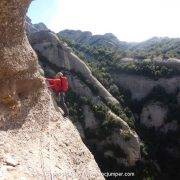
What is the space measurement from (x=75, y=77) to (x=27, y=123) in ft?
207

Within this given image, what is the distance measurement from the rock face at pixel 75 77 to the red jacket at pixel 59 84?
4694 centimetres

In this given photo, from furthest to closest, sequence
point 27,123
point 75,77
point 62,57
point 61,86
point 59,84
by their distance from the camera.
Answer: point 62,57
point 75,77
point 59,84
point 61,86
point 27,123

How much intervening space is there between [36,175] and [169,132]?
69.3m

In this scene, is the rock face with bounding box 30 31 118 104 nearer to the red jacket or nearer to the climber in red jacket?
the climber in red jacket

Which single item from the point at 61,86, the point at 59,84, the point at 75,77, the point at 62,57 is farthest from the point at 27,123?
the point at 62,57

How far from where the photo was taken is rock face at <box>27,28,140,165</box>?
7019cm

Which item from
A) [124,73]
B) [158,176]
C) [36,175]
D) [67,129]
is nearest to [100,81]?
[124,73]

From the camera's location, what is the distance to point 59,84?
23391 mm

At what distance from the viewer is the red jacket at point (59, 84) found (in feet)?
75.6

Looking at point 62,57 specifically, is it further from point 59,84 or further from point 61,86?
point 61,86

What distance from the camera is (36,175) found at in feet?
42.9

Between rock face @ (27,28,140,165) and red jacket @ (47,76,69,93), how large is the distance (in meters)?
46.9

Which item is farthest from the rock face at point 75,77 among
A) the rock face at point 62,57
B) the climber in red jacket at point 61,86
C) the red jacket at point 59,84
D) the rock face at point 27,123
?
the rock face at point 27,123

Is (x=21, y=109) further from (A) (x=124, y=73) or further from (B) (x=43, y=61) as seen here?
(A) (x=124, y=73)
